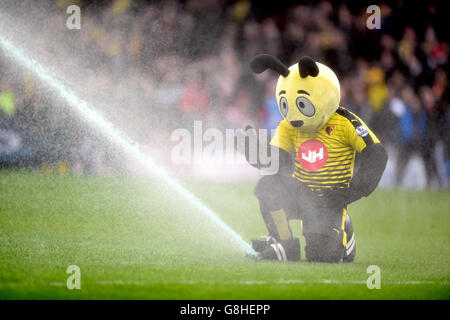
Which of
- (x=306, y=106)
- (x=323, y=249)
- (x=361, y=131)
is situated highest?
(x=306, y=106)

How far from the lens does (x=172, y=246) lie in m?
4.86

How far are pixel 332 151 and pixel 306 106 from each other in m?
0.37

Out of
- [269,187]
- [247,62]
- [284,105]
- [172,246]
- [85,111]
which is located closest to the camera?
[284,105]

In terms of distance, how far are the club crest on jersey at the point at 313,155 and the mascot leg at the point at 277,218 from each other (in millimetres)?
220

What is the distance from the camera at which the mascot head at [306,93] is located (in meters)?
4.14

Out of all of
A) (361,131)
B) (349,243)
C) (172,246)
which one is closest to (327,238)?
(349,243)

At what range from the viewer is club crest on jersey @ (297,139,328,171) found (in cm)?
429

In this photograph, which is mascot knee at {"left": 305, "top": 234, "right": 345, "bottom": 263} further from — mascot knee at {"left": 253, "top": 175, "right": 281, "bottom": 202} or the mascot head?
the mascot head

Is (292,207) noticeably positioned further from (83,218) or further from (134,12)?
(134,12)

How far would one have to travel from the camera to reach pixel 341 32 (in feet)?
32.2

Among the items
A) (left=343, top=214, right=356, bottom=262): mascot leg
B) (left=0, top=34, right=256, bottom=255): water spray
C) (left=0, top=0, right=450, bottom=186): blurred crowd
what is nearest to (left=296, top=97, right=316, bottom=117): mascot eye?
(left=343, top=214, right=356, bottom=262): mascot leg

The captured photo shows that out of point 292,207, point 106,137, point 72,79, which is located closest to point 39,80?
point 72,79

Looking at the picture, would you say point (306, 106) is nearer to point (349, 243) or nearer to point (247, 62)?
point (349, 243)

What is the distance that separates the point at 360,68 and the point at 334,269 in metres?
6.15
